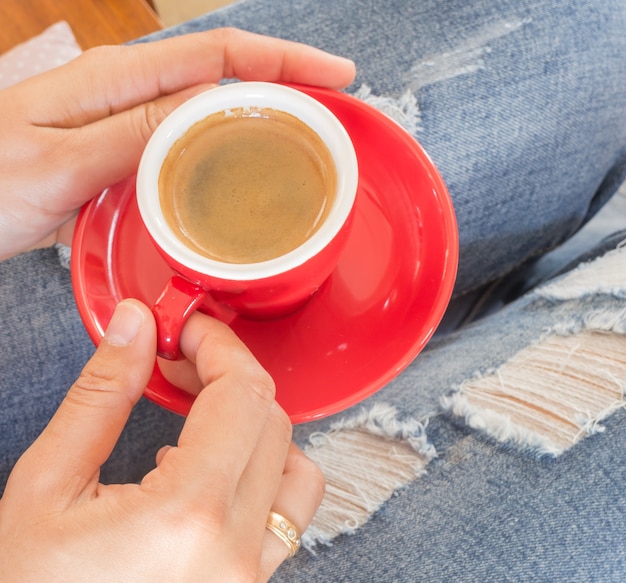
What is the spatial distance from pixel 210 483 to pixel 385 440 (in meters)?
0.33

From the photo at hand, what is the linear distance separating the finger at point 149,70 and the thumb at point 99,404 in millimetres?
359

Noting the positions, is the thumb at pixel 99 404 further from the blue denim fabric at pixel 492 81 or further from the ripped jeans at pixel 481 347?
the blue denim fabric at pixel 492 81

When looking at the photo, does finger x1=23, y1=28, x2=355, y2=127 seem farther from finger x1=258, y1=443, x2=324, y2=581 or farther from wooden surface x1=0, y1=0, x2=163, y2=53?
wooden surface x1=0, y1=0, x2=163, y2=53

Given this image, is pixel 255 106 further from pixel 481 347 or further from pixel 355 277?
pixel 481 347

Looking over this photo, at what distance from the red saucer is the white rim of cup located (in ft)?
0.33

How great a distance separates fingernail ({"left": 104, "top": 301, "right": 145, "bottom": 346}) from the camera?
54cm

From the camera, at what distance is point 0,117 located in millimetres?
746

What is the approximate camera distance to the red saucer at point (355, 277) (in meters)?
0.66

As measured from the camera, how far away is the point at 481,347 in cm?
81

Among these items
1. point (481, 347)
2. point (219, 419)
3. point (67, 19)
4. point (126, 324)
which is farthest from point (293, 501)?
point (67, 19)

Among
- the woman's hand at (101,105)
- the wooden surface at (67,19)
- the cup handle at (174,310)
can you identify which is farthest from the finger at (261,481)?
the wooden surface at (67,19)

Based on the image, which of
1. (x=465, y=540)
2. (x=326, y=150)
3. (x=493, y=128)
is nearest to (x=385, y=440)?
Result: (x=465, y=540)

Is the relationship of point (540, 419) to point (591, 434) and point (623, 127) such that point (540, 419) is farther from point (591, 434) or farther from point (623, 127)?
point (623, 127)

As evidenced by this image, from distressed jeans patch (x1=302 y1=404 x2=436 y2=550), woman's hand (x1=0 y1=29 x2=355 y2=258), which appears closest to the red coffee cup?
woman's hand (x1=0 y1=29 x2=355 y2=258)
